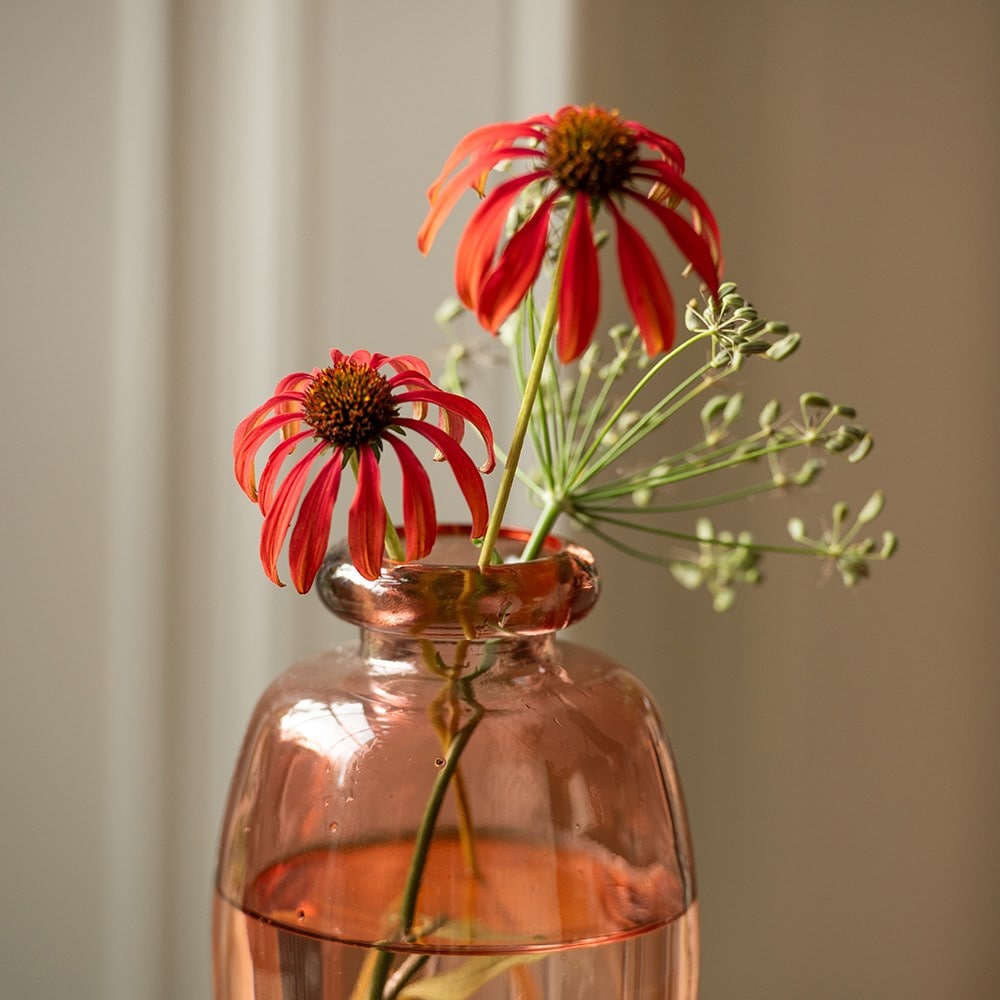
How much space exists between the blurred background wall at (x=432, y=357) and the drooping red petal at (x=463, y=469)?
1.32 feet

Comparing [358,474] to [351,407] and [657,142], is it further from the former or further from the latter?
[657,142]

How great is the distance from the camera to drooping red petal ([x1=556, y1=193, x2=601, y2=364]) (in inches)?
14.9

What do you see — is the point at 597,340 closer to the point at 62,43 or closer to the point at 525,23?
the point at 525,23

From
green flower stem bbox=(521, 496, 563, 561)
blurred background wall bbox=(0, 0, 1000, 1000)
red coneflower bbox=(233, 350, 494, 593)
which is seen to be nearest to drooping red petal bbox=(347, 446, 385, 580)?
Answer: red coneflower bbox=(233, 350, 494, 593)

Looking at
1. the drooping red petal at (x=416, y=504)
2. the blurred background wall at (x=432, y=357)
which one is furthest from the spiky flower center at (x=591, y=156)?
the blurred background wall at (x=432, y=357)

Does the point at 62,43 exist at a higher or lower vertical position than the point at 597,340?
higher

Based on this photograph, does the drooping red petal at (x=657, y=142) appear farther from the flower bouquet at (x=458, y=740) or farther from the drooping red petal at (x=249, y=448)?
the drooping red petal at (x=249, y=448)

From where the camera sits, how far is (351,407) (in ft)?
1.39

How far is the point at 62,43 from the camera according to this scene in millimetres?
750

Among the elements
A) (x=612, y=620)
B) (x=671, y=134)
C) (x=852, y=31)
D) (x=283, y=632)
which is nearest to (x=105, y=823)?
(x=283, y=632)

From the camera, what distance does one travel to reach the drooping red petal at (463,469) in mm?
425

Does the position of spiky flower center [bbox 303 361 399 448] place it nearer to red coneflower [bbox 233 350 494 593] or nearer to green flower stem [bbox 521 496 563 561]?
red coneflower [bbox 233 350 494 593]

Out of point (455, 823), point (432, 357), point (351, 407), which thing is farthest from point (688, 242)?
point (432, 357)

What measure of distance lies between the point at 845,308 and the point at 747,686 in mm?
269
